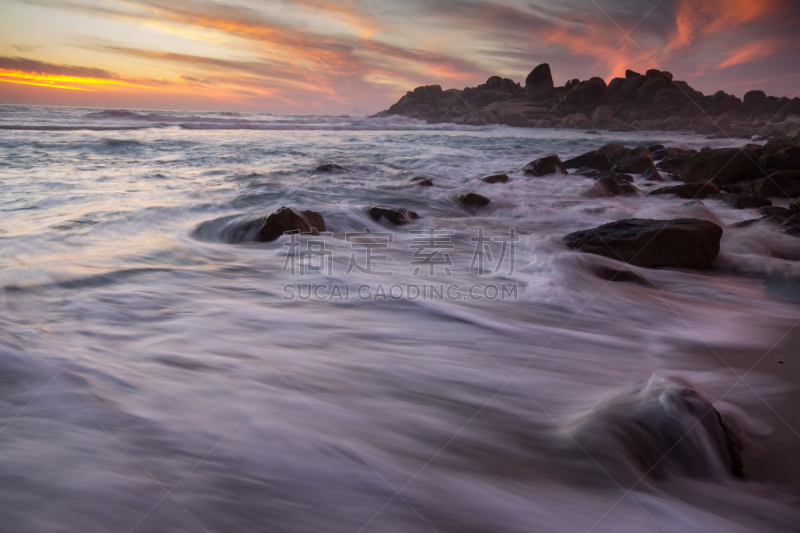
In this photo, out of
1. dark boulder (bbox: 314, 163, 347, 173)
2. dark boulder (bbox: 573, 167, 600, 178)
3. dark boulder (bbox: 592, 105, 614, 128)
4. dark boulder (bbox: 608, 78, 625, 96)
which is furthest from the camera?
dark boulder (bbox: 608, 78, 625, 96)

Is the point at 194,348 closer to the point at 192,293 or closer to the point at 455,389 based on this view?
the point at 192,293

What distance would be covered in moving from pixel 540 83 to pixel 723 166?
2127 inches

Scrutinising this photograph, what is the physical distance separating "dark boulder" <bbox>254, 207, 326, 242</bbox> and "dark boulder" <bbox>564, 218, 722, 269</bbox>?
3.08m

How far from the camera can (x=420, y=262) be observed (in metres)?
4.16

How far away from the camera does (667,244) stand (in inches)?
139

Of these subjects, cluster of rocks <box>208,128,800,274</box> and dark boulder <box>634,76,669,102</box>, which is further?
dark boulder <box>634,76,669,102</box>

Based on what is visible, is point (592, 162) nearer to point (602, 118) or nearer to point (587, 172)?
point (587, 172)

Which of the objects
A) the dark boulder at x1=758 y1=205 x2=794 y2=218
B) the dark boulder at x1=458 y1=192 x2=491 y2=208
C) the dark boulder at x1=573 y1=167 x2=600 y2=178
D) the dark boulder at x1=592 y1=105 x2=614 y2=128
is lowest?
the dark boulder at x1=458 y1=192 x2=491 y2=208

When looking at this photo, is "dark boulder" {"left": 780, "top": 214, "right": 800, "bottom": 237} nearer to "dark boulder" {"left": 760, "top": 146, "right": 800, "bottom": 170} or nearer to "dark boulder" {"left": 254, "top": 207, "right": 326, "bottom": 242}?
"dark boulder" {"left": 760, "top": 146, "right": 800, "bottom": 170}

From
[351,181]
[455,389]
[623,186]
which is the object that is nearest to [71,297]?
[455,389]

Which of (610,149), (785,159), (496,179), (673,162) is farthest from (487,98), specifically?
(785,159)

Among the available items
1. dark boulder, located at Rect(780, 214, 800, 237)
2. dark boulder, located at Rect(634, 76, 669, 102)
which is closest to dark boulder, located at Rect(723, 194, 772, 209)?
dark boulder, located at Rect(780, 214, 800, 237)

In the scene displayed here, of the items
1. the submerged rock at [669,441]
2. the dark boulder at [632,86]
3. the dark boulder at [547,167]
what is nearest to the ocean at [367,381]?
the submerged rock at [669,441]

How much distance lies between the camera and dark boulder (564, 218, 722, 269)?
140 inches
